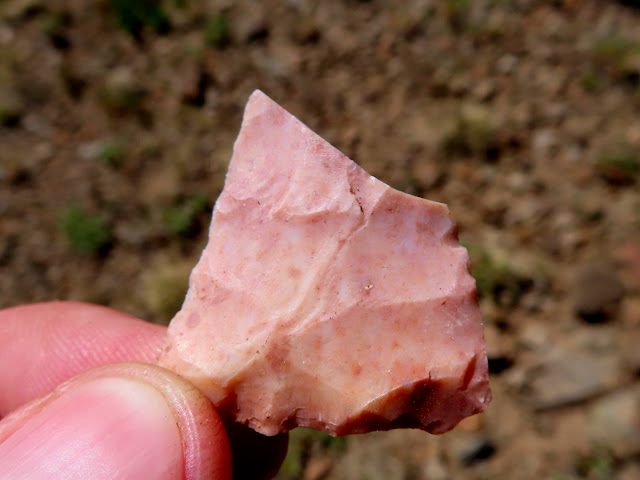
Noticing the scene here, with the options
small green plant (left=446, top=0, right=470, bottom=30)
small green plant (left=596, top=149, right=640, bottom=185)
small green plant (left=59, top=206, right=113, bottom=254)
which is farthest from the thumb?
small green plant (left=446, top=0, right=470, bottom=30)

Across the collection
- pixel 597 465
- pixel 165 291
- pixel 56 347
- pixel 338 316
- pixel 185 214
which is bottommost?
pixel 597 465

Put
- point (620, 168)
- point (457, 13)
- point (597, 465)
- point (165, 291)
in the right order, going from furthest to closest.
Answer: point (457, 13) < point (620, 168) < point (165, 291) < point (597, 465)

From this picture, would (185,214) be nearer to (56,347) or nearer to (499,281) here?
(56,347)

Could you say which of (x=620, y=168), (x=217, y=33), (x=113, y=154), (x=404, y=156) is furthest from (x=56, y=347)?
(x=620, y=168)

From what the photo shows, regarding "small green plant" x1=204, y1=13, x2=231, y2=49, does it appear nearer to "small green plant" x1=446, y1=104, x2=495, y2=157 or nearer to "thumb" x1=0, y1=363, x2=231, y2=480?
"small green plant" x1=446, y1=104, x2=495, y2=157

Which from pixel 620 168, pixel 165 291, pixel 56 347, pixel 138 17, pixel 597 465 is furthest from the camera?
pixel 138 17

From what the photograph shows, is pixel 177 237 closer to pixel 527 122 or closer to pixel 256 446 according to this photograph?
pixel 256 446
